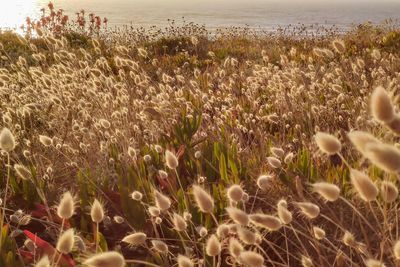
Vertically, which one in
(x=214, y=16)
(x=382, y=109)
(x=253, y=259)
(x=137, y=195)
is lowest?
(x=214, y=16)

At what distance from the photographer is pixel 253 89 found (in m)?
4.70

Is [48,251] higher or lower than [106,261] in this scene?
lower

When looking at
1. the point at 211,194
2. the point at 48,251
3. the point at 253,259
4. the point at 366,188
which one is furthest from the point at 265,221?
the point at 211,194

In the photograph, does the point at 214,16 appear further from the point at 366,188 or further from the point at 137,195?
the point at 366,188

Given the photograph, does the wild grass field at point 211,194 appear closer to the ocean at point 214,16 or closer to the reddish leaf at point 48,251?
the reddish leaf at point 48,251

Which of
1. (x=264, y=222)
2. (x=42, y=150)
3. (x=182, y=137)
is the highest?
(x=264, y=222)

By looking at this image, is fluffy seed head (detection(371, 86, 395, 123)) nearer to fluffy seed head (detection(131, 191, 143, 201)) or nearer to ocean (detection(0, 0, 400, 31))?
fluffy seed head (detection(131, 191, 143, 201))

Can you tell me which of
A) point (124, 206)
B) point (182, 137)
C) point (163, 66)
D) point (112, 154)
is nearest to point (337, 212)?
point (124, 206)

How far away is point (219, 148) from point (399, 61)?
13.2ft

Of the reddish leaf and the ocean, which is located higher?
the reddish leaf

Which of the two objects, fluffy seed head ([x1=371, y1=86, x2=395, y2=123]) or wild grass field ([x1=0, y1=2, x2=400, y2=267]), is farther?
wild grass field ([x1=0, y1=2, x2=400, y2=267])

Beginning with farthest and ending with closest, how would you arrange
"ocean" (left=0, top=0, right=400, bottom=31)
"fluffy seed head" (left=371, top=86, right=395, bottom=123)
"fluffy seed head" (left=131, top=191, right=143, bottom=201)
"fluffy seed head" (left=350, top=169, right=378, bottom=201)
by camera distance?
"ocean" (left=0, top=0, right=400, bottom=31) < "fluffy seed head" (left=131, top=191, right=143, bottom=201) < "fluffy seed head" (left=350, top=169, right=378, bottom=201) < "fluffy seed head" (left=371, top=86, right=395, bottom=123)

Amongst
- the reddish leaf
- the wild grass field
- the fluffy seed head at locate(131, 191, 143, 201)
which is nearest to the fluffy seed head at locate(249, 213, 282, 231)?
the wild grass field

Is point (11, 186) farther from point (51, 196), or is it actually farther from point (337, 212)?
point (337, 212)
